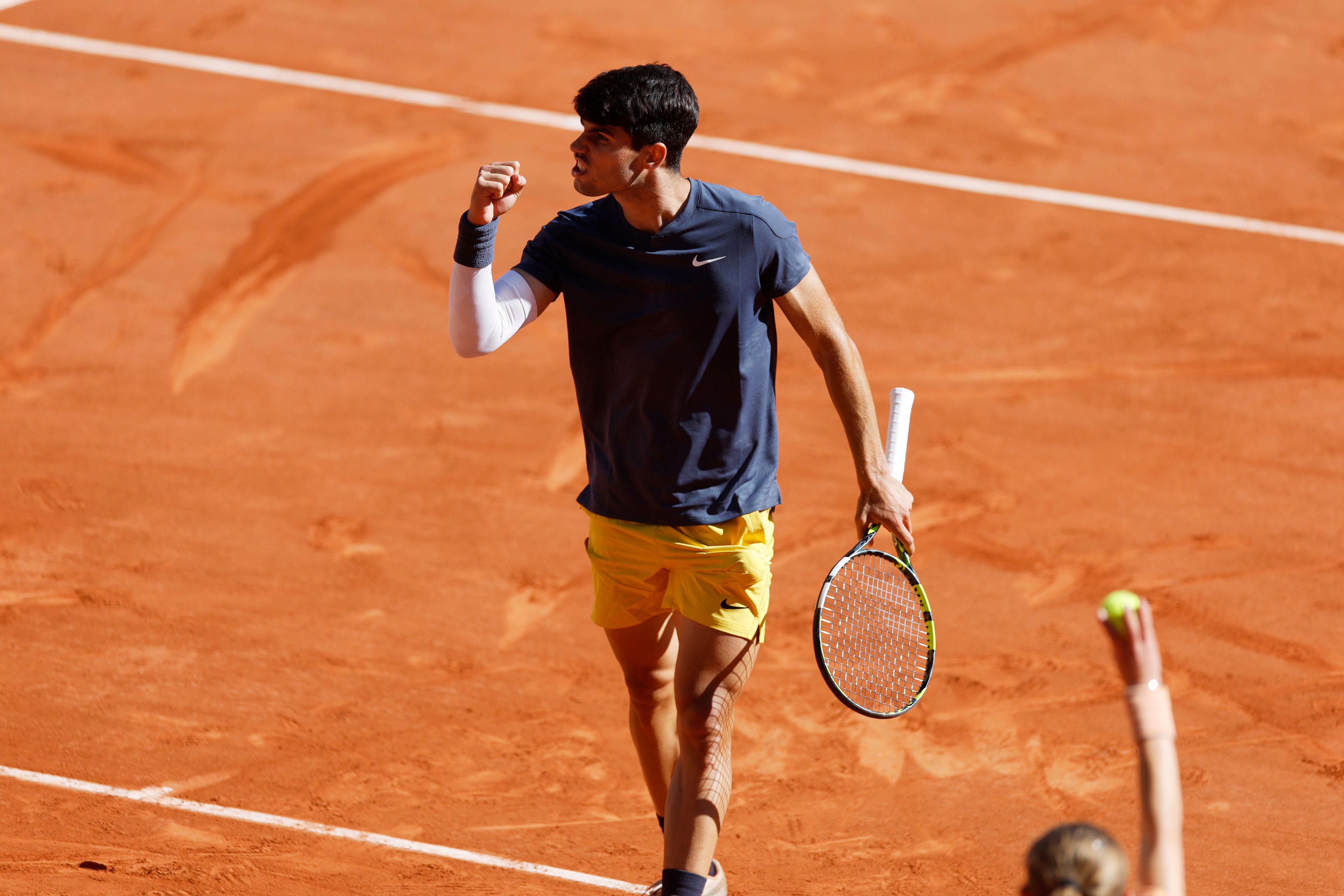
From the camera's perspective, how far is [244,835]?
4.88m

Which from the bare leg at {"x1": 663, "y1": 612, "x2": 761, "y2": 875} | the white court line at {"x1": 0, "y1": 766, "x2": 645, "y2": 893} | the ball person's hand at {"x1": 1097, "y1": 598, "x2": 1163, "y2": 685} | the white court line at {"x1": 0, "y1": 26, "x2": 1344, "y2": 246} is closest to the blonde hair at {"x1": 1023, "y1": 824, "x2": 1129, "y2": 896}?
the ball person's hand at {"x1": 1097, "y1": 598, "x2": 1163, "y2": 685}

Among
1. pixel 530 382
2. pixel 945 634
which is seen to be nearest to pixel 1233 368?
pixel 945 634

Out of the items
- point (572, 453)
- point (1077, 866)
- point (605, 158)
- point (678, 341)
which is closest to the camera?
point (1077, 866)

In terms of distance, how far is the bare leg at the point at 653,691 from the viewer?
4.36 m

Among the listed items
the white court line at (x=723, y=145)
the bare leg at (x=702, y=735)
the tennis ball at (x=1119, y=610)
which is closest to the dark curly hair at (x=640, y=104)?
the bare leg at (x=702, y=735)

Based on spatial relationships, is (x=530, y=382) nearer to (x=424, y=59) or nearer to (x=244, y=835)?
(x=244, y=835)

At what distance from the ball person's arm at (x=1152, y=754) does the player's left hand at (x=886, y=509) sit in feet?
3.97

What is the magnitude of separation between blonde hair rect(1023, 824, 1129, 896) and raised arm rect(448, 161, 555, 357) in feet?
6.24

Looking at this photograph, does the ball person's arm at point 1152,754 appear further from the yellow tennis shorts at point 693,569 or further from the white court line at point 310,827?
the white court line at point 310,827

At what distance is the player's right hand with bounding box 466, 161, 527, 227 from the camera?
3.66m

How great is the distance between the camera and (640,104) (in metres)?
3.76

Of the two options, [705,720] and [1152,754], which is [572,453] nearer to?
[705,720]

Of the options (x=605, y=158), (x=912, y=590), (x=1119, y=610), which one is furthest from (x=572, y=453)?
(x=1119, y=610)

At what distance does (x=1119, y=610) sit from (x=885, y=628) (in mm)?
2150
